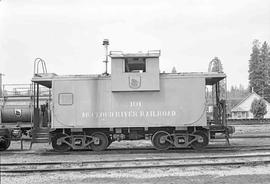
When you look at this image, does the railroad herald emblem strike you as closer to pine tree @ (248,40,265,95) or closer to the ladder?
the ladder

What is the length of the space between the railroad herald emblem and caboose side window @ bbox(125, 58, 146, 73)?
52 centimetres

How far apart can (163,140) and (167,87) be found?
2.24m

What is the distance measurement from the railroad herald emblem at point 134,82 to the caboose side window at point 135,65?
0.52 metres

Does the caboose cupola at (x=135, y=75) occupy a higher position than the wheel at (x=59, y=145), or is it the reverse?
the caboose cupola at (x=135, y=75)

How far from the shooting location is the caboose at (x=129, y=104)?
47.0 feet

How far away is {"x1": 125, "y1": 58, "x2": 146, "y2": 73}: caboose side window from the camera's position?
14.7 m

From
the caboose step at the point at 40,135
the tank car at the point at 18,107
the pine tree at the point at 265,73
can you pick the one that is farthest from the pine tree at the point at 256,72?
the caboose step at the point at 40,135

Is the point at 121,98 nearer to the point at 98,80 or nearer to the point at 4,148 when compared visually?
the point at 98,80

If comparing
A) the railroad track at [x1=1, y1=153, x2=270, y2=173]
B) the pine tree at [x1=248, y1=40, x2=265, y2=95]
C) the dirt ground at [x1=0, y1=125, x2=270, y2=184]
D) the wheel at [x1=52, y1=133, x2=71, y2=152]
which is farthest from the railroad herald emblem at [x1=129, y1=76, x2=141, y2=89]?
the pine tree at [x1=248, y1=40, x2=265, y2=95]

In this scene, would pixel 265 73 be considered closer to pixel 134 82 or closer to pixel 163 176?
pixel 134 82

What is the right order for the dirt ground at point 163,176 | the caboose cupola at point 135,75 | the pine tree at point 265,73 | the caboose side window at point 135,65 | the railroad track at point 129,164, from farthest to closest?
the pine tree at point 265,73 < the caboose side window at point 135,65 < the caboose cupola at point 135,75 < the railroad track at point 129,164 < the dirt ground at point 163,176

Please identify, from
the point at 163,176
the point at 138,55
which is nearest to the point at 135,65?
the point at 138,55

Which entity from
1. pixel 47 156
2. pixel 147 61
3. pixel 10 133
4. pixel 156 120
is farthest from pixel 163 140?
pixel 10 133

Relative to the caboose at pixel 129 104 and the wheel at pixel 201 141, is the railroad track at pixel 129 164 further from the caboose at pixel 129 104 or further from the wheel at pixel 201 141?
the caboose at pixel 129 104
